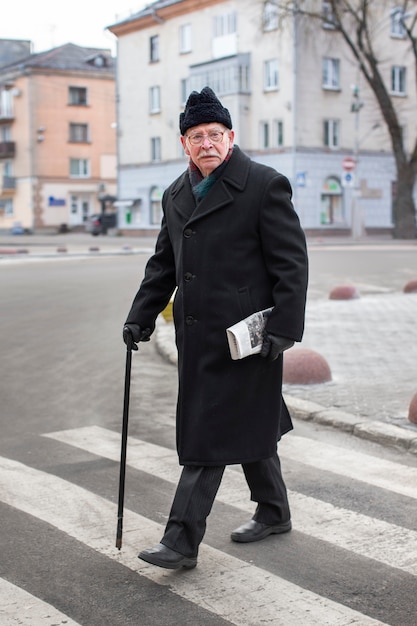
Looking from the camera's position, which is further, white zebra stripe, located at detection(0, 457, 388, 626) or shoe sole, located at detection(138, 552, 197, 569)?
shoe sole, located at detection(138, 552, 197, 569)

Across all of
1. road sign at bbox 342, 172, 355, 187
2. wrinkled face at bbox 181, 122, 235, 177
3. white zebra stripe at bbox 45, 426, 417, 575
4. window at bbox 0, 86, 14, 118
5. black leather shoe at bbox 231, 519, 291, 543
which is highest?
window at bbox 0, 86, 14, 118

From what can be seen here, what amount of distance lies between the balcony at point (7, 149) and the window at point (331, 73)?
2590 cm

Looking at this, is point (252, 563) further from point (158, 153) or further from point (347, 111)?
point (158, 153)

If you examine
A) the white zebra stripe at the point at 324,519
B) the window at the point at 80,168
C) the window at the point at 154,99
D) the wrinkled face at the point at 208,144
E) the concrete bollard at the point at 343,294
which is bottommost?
the white zebra stripe at the point at 324,519

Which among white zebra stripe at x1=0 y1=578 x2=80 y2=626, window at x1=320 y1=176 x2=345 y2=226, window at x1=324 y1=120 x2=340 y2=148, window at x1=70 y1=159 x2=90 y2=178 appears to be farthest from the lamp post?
white zebra stripe at x1=0 y1=578 x2=80 y2=626

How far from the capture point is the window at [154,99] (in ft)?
173

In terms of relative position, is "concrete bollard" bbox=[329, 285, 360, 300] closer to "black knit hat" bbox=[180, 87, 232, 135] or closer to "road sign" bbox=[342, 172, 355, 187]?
"black knit hat" bbox=[180, 87, 232, 135]

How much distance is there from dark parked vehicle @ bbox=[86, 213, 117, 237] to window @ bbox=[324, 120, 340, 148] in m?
14.7

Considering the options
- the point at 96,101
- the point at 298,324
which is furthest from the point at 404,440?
the point at 96,101

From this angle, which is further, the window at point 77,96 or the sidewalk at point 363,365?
the window at point 77,96

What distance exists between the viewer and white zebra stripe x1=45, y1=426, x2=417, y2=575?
4.39 m

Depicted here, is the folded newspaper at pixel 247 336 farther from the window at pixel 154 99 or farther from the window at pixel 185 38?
the window at pixel 154 99

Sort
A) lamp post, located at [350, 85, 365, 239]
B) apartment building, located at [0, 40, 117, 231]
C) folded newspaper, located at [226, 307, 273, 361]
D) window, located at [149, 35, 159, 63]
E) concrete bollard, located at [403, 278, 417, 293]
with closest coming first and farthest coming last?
folded newspaper, located at [226, 307, 273, 361] < concrete bollard, located at [403, 278, 417, 293] < lamp post, located at [350, 85, 365, 239] < window, located at [149, 35, 159, 63] < apartment building, located at [0, 40, 117, 231]

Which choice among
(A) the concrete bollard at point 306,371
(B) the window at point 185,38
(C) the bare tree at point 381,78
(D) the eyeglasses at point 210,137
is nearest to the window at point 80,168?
(B) the window at point 185,38
